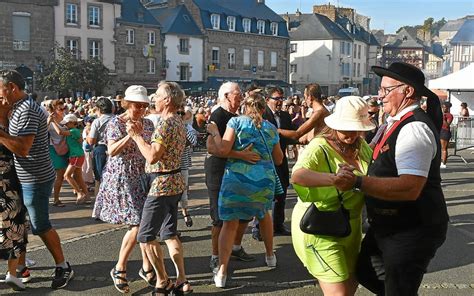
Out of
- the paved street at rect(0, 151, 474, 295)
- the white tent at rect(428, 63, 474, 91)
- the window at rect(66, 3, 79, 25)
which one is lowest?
the paved street at rect(0, 151, 474, 295)

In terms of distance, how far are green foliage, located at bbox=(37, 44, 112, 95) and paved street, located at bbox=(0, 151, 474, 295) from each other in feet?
88.9

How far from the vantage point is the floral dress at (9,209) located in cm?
501

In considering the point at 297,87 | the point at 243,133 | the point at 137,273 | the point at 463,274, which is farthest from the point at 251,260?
the point at 297,87

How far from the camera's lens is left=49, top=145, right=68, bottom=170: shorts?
897cm

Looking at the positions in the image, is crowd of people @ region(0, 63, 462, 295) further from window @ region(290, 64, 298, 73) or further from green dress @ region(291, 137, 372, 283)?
window @ region(290, 64, 298, 73)

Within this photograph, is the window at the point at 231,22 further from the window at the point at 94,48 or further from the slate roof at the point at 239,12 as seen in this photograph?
the window at the point at 94,48

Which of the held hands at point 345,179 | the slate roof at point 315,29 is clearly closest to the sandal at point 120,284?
the held hands at point 345,179

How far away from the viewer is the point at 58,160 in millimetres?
9023

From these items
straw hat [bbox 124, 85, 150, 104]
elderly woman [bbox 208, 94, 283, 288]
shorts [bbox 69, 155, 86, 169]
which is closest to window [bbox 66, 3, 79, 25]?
shorts [bbox 69, 155, 86, 169]

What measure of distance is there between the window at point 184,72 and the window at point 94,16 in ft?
29.5

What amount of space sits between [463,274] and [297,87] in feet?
196

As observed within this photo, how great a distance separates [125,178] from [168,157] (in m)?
0.59

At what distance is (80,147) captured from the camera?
959cm

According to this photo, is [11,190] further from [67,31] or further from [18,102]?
[67,31]
